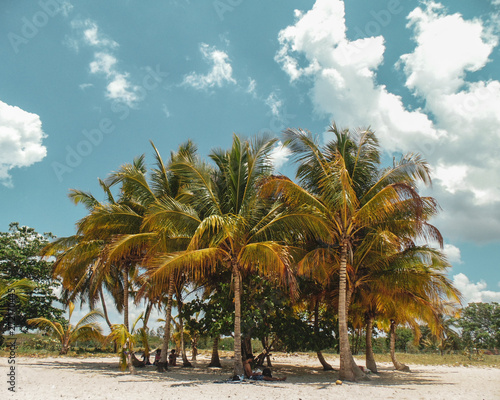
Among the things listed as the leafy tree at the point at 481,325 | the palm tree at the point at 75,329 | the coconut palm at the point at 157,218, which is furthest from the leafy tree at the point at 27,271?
the leafy tree at the point at 481,325

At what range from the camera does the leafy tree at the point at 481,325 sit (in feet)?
150

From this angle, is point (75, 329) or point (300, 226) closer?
point (300, 226)

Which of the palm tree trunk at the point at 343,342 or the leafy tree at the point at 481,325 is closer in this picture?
the palm tree trunk at the point at 343,342

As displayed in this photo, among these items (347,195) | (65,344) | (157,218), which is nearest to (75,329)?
(65,344)

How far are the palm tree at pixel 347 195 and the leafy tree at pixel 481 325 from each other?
42.3 m

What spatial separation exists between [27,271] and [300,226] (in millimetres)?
20613

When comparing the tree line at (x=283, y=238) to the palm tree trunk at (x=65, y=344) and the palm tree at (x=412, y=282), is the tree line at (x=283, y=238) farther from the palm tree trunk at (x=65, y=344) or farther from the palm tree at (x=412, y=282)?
the palm tree trunk at (x=65, y=344)

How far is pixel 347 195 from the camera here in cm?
1134

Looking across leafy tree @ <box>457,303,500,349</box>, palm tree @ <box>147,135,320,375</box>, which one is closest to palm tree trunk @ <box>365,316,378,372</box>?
palm tree @ <box>147,135,320,375</box>

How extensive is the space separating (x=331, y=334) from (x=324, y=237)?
4621 millimetres

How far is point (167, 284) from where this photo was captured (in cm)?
1446

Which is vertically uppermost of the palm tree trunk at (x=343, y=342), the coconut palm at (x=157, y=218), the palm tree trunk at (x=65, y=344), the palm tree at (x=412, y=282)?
the coconut palm at (x=157, y=218)

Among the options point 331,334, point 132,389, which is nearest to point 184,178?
point 132,389

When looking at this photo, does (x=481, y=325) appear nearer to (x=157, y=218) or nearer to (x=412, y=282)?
(x=412, y=282)
